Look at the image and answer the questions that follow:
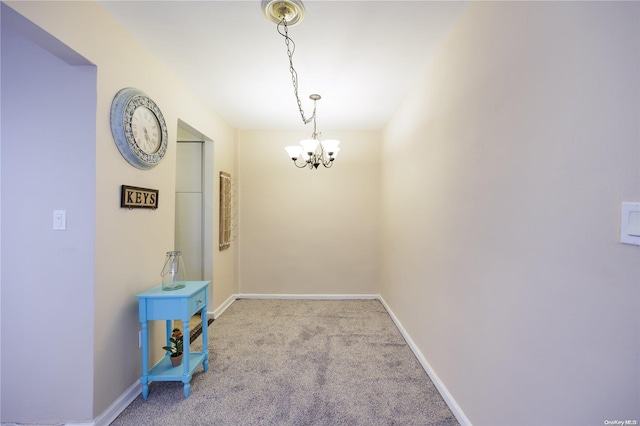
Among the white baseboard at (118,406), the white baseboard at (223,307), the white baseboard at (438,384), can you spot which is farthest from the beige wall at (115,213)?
the white baseboard at (438,384)

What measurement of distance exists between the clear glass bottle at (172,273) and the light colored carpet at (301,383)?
2.44 ft

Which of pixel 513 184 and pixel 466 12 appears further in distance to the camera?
pixel 466 12

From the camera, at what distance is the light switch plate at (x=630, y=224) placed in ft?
2.48

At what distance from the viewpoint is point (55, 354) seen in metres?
1.65

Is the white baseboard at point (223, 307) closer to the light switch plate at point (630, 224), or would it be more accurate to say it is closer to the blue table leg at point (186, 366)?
the blue table leg at point (186, 366)

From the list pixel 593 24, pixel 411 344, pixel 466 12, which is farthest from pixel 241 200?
pixel 593 24

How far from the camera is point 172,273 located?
2100mm

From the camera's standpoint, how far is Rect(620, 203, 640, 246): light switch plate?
0.76 meters

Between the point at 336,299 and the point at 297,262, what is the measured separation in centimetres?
79

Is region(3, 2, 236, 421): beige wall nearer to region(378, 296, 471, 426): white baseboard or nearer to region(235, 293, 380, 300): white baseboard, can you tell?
region(235, 293, 380, 300): white baseboard

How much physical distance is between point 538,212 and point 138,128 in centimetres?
235

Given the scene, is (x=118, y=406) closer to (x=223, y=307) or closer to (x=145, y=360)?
(x=145, y=360)

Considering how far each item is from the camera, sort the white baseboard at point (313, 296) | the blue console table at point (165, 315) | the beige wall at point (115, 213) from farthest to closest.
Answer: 1. the white baseboard at point (313, 296)
2. the blue console table at point (165, 315)
3. the beige wall at point (115, 213)

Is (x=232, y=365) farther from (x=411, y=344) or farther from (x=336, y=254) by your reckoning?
(x=336, y=254)
